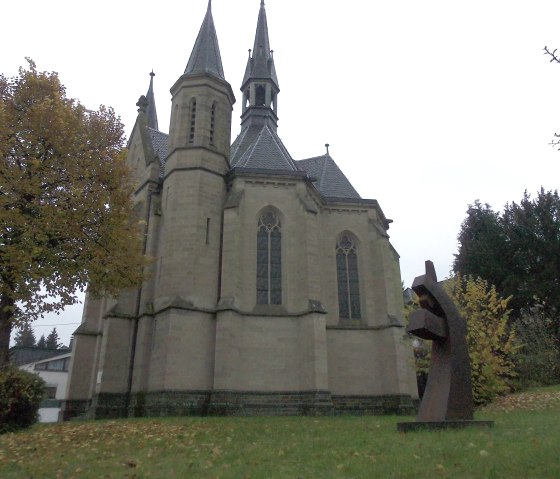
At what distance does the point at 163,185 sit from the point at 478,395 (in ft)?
55.0

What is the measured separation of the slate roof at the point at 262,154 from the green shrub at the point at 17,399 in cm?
1375

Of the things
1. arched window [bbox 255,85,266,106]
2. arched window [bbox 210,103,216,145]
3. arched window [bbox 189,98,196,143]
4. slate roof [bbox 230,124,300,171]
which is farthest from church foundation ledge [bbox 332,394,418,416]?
arched window [bbox 255,85,266,106]

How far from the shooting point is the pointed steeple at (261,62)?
115 feet

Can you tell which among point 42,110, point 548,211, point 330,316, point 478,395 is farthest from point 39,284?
point 548,211

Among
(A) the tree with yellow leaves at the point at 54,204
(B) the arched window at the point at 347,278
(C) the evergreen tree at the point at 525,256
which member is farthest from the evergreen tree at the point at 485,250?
(A) the tree with yellow leaves at the point at 54,204

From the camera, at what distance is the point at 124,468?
795cm

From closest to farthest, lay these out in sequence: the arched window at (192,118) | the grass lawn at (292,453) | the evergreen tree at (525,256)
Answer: the grass lawn at (292,453), the arched window at (192,118), the evergreen tree at (525,256)

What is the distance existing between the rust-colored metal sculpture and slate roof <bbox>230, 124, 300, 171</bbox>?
44.8 feet

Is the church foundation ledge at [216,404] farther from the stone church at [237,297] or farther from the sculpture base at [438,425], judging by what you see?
the sculpture base at [438,425]

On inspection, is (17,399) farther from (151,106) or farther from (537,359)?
(151,106)

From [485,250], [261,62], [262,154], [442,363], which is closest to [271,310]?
[262,154]

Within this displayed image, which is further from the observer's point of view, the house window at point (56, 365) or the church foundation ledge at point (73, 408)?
the house window at point (56, 365)

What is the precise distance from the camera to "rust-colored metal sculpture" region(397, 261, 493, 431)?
35.0 ft

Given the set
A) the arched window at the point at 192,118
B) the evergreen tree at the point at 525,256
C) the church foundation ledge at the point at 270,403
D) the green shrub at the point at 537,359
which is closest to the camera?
the church foundation ledge at the point at 270,403
